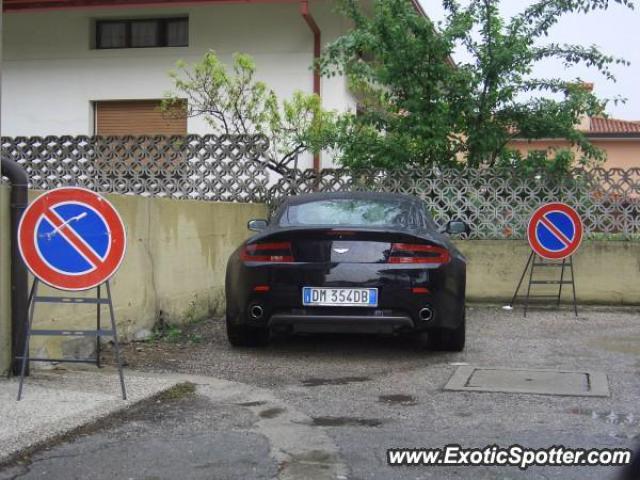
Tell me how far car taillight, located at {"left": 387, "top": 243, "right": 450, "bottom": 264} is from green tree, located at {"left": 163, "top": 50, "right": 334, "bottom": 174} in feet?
18.6

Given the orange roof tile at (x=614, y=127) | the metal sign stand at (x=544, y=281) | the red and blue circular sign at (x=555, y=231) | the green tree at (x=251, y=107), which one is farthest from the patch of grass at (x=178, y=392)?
the orange roof tile at (x=614, y=127)

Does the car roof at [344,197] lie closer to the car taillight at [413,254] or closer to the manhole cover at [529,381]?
the car taillight at [413,254]

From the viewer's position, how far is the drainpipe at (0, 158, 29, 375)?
5.81 m

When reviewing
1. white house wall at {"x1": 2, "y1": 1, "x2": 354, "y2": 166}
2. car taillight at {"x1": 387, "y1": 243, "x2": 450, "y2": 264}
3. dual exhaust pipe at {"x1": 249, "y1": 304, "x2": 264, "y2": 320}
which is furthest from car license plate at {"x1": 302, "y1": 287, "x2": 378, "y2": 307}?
white house wall at {"x1": 2, "y1": 1, "x2": 354, "y2": 166}

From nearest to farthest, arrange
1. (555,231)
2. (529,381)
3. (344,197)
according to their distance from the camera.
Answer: (529,381) < (344,197) < (555,231)

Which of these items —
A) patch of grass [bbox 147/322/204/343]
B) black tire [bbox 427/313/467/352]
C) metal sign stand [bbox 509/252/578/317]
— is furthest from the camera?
metal sign stand [bbox 509/252/578/317]

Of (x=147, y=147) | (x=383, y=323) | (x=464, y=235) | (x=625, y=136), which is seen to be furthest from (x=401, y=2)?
(x=625, y=136)

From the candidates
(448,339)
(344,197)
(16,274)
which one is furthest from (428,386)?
(16,274)

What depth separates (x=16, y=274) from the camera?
5820 mm

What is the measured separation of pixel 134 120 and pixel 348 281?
32.1 feet

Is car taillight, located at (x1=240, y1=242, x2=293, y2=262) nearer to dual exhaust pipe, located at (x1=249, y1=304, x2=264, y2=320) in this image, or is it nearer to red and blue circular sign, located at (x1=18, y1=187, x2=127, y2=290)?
dual exhaust pipe, located at (x1=249, y1=304, x2=264, y2=320)

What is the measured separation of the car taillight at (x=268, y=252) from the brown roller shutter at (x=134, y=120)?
8.46m

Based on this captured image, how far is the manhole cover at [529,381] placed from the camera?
5844mm

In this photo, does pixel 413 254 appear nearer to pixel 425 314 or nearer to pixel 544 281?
pixel 425 314
